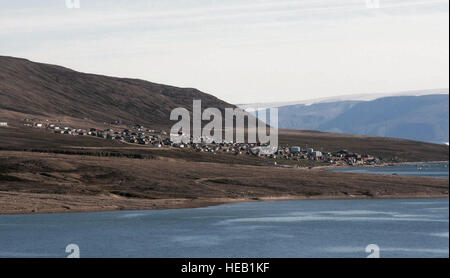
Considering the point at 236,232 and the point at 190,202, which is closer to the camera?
the point at 236,232

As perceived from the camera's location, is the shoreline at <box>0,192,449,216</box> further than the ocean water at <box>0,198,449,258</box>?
Yes

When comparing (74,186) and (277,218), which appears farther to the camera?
(74,186)

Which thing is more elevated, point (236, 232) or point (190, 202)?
point (190, 202)

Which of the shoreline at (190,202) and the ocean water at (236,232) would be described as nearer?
the ocean water at (236,232)
